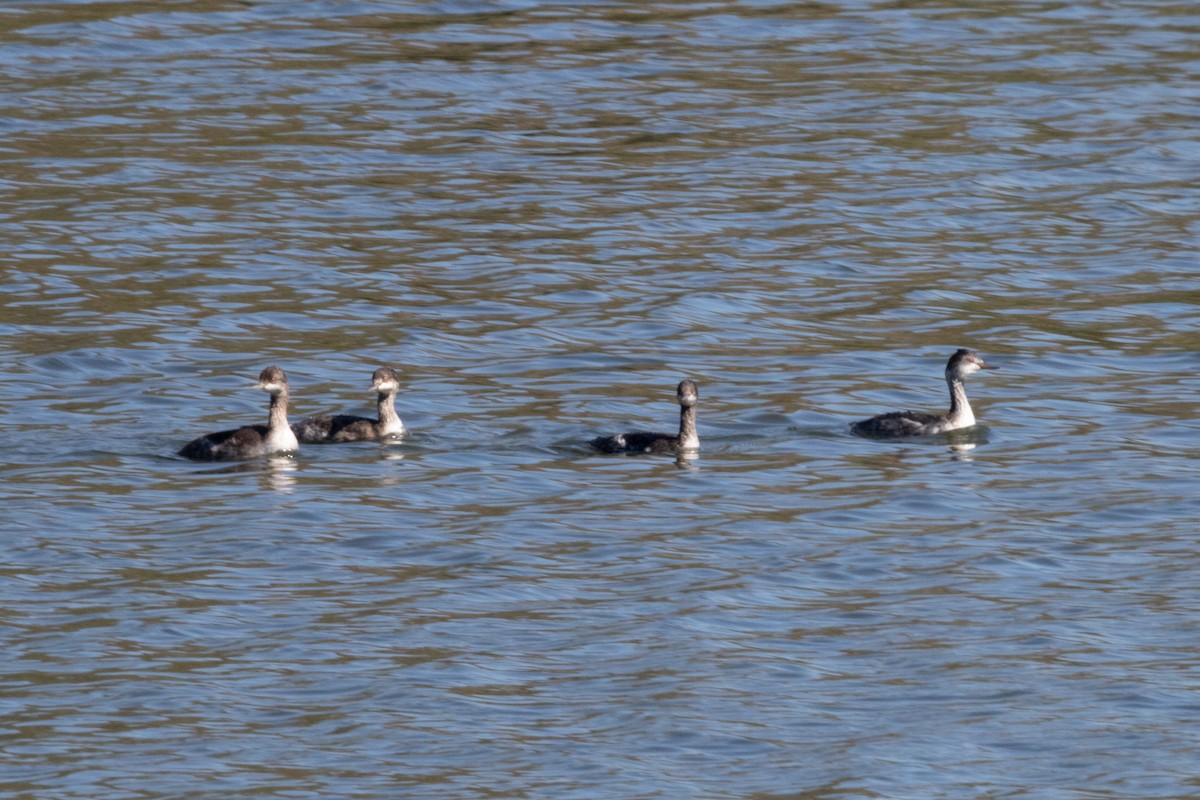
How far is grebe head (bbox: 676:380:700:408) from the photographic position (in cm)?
1722

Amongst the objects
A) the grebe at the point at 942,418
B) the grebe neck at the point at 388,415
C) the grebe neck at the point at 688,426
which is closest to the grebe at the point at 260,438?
the grebe neck at the point at 388,415

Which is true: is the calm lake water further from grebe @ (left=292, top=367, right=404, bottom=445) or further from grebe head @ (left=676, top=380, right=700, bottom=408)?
grebe head @ (left=676, top=380, right=700, bottom=408)

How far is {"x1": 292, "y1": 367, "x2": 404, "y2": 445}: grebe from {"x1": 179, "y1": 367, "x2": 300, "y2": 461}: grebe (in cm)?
24

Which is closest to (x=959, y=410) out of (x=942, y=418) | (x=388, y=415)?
(x=942, y=418)

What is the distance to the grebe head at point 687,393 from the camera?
678 inches

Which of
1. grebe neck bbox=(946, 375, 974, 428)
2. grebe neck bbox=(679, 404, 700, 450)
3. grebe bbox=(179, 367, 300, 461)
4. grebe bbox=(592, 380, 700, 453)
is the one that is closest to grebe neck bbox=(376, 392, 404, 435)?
grebe bbox=(179, 367, 300, 461)

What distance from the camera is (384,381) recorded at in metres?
17.5

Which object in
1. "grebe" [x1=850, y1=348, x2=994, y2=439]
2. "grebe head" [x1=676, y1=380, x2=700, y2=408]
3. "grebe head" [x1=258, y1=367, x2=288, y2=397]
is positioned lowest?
"grebe" [x1=850, y1=348, x2=994, y2=439]

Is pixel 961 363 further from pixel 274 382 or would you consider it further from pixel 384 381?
pixel 274 382

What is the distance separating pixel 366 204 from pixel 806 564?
11.2 m

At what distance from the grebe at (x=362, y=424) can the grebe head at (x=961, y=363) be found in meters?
4.57

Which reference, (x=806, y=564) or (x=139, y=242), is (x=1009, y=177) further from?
(x=806, y=564)

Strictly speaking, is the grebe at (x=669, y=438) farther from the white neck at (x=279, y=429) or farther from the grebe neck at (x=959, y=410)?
the white neck at (x=279, y=429)

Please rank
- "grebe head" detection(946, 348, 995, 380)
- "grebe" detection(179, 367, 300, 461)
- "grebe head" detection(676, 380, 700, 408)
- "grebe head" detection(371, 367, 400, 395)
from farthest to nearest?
"grebe head" detection(946, 348, 995, 380), "grebe head" detection(371, 367, 400, 395), "grebe head" detection(676, 380, 700, 408), "grebe" detection(179, 367, 300, 461)
